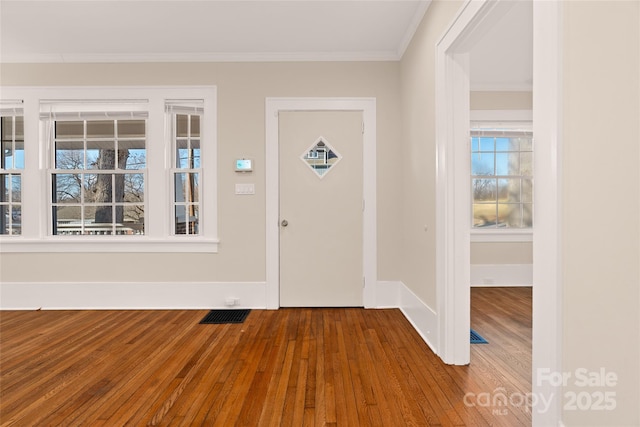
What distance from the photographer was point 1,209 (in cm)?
402

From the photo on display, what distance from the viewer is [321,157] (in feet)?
12.8

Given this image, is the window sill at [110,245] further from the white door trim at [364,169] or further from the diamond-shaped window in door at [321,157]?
the diamond-shaped window in door at [321,157]

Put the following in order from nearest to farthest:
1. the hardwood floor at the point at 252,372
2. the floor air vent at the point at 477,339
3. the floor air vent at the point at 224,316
Result: the hardwood floor at the point at 252,372, the floor air vent at the point at 477,339, the floor air vent at the point at 224,316

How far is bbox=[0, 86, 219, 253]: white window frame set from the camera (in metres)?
3.90

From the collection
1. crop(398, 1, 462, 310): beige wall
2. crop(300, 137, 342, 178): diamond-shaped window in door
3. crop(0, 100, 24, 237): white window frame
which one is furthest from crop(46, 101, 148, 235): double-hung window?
crop(398, 1, 462, 310): beige wall

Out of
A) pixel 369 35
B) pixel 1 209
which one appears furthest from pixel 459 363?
pixel 1 209

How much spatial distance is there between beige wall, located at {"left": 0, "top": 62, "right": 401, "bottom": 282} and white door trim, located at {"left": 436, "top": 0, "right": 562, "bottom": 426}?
1231 mm

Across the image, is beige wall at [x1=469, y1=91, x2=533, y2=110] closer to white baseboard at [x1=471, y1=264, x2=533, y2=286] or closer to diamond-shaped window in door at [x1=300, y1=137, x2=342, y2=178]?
white baseboard at [x1=471, y1=264, x2=533, y2=286]

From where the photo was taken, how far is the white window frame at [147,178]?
12.8 feet

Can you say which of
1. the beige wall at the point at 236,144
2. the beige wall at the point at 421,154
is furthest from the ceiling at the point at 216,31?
the beige wall at the point at 421,154

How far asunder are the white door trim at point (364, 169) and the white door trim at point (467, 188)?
125 cm

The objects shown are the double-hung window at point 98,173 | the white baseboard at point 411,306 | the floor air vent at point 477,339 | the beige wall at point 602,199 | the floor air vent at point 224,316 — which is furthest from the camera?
the double-hung window at point 98,173

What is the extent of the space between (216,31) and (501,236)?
4.36m

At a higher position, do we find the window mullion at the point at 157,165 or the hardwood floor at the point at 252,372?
the window mullion at the point at 157,165
